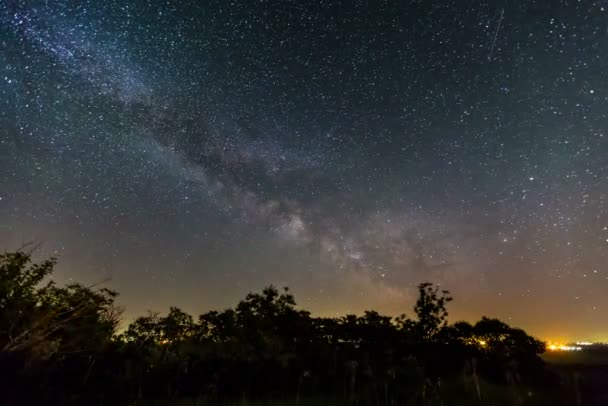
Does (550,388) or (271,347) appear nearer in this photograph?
(271,347)

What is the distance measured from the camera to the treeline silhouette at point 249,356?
9.73m

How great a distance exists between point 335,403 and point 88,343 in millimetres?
6499

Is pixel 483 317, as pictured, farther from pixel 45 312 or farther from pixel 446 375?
pixel 45 312

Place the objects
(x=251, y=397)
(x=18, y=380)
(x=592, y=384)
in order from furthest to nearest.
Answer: (x=592, y=384) → (x=251, y=397) → (x=18, y=380)

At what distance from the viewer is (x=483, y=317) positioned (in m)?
23.2

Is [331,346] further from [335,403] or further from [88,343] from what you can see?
[88,343]

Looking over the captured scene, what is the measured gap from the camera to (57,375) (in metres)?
10.2

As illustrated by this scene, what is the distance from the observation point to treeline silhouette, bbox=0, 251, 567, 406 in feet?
31.9

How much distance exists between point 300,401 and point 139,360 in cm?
495

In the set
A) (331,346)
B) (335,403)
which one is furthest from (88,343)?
(331,346)

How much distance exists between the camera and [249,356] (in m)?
14.5

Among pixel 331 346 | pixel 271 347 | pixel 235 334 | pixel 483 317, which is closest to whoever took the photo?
pixel 271 347

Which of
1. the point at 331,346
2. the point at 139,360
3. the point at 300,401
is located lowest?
the point at 300,401

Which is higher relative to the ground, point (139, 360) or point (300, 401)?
point (139, 360)
